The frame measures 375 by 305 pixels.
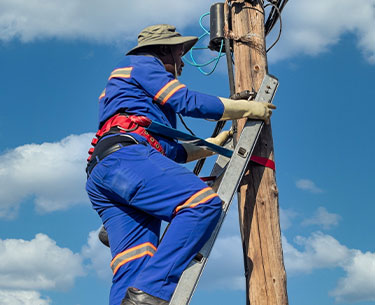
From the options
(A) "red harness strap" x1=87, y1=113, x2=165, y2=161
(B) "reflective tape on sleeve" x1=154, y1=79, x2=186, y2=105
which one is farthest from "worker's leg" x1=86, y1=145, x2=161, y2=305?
(B) "reflective tape on sleeve" x1=154, y1=79, x2=186, y2=105

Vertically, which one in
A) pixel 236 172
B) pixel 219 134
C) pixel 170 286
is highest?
pixel 219 134

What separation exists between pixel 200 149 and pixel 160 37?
0.98 m

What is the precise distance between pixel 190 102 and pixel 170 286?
123cm

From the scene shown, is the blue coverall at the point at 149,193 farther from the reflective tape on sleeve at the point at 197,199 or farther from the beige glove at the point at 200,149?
the beige glove at the point at 200,149

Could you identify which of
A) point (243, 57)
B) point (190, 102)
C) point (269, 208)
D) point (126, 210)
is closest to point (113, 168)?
point (126, 210)

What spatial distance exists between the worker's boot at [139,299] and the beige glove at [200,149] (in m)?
1.47

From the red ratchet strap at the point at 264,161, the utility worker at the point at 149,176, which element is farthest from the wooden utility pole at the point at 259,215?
the utility worker at the point at 149,176

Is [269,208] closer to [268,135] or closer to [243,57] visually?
[268,135]

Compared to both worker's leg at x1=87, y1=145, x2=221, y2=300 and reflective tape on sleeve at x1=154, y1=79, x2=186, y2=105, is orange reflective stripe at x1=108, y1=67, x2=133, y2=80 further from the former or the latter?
worker's leg at x1=87, y1=145, x2=221, y2=300

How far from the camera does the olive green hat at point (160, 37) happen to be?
4402 mm

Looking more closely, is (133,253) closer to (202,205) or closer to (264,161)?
(202,205)

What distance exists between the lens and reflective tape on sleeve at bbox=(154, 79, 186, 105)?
4078mm

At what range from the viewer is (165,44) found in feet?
14.4

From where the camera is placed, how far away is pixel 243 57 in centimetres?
530
